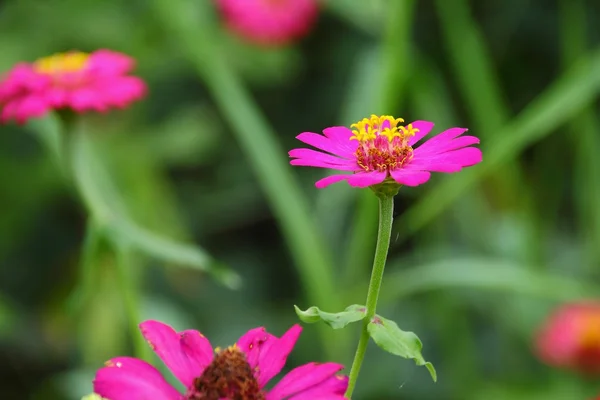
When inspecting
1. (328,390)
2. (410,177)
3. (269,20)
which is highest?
(269,20)

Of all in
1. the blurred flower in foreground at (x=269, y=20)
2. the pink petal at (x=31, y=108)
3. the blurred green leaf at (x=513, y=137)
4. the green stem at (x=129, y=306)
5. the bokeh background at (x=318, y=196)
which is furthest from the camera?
the blurred flower in foreground at (x=269, y=20)

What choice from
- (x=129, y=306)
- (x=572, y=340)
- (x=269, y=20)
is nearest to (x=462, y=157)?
(x=129, y=306)

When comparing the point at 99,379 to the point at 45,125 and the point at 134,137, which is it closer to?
the point at 45,125

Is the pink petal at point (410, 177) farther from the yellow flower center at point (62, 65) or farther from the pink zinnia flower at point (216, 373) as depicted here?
the yellow flower center at point (62, 65)

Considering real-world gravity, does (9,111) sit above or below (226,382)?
above

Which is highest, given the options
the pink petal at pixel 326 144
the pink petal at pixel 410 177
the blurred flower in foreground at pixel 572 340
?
the blurred flower in foreground at pixel 572 340

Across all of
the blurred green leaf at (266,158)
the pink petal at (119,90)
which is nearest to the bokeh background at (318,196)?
the blurred green leaf at (266,158)

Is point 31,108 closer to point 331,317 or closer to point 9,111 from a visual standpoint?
point 9,111
